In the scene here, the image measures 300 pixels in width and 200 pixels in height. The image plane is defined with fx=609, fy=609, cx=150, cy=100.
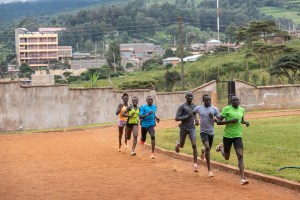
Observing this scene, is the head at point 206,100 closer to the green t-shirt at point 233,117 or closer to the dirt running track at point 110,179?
the green t-shirt at point 233,117

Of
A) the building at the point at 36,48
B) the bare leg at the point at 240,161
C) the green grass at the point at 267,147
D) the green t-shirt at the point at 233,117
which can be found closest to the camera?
the bare leg at the point at 240,161

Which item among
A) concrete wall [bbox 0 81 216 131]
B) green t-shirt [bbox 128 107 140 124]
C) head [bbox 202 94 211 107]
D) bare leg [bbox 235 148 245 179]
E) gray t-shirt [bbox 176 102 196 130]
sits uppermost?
head [bbox 202 94 211 107]

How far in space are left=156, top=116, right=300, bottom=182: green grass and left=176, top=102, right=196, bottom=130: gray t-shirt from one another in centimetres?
132

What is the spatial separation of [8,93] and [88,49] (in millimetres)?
146675

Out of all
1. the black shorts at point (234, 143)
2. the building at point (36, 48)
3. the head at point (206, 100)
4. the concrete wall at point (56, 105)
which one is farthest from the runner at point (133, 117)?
the building at point (36, 48)

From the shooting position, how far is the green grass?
13.9 meters

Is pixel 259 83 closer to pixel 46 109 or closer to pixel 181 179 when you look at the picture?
pixel 46 109

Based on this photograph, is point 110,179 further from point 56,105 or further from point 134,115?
point 56,105

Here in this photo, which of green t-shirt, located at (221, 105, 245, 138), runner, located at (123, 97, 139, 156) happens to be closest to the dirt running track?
runner, located at (123, 97, 139, 156)

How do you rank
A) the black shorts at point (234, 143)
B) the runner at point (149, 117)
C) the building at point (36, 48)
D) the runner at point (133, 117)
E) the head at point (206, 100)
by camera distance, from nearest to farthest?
the black shorts at point (234, 143) → the head at point (206, 100) → the runner at point (149, 117) → the runner at point (133, 117) → the building at point (36, 48)

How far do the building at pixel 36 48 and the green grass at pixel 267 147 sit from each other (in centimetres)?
13074

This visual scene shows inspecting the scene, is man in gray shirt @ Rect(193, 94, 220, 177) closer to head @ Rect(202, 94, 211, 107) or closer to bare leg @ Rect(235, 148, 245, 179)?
head @ Rect(202, 94, 211, 107)

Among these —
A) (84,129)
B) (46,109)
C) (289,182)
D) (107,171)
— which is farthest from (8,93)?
(289,182)

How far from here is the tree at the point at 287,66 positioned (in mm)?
A: 47125
